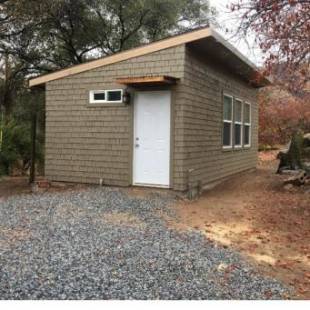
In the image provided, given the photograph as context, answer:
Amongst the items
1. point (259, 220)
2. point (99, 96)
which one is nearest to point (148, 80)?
point (99, 96)

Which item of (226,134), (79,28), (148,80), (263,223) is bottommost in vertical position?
(263,223)

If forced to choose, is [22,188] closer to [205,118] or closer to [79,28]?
[205,118]

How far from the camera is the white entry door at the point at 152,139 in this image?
832 centimetres

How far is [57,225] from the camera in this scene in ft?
18.8

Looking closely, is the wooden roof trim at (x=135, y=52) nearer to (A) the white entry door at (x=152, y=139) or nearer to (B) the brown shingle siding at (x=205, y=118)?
(B) the brown shingle siding at (x=205, y=118)

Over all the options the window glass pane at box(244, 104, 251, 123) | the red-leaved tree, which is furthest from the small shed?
the red-leaved tree

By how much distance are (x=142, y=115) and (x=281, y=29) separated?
3.55m

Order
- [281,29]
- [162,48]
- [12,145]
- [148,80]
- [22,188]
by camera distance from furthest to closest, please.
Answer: [12,145]
[22,188]
[162,48]
[148,80]
[281,29]

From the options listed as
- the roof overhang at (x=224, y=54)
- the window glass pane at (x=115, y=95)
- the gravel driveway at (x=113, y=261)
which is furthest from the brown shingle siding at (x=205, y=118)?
the gravel driveway at (x=113, y=261)

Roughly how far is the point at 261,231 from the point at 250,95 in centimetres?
817

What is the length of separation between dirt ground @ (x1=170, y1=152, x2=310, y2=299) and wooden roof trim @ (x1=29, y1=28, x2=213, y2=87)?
3.06m

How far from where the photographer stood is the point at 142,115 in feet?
28.0
